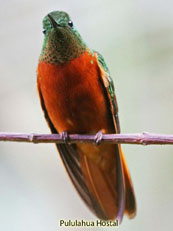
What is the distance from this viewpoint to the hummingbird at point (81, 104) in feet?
14.2

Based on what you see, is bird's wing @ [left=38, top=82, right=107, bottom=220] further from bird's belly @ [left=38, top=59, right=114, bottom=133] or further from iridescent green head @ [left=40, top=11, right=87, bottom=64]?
iridescent green head @ [left=40, top=11, right=87, bottom=64]

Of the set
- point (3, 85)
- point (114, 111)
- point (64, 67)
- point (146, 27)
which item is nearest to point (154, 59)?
point (146, 27)

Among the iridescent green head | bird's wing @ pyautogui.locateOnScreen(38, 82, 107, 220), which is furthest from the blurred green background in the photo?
the iridescent green head

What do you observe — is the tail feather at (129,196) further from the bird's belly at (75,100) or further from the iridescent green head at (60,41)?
the iridescent green head at (60,41)

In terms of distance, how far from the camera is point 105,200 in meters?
5.00

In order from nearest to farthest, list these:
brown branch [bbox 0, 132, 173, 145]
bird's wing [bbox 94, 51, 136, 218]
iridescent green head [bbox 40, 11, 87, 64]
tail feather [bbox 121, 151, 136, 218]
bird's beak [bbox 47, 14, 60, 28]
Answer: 1. brown branch [bbox 0, 132, 173, 145]
2. bird's beak [bbox 47, 14, 60, 28]
3. iridescent green head [bbox 40, 11, 87, 64]
4. bird's wing [bbox 94, 51, 136, 218]
5. tail feather [bbox 121, 151, 136, 218]

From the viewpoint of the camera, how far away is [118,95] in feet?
19.1

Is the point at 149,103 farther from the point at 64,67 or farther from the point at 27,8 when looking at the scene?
the point at 27,8

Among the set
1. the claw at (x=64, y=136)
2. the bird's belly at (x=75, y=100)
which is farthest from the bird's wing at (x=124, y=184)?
the claw at (x=64, y=136)

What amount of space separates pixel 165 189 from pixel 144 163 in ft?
1.30

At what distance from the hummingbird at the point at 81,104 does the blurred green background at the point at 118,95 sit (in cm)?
33

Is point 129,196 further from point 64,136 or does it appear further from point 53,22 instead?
point 53,22

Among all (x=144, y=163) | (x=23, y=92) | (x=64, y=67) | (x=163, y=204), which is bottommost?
(x=163, y=204)

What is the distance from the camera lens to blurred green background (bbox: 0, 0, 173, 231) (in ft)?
16.9
